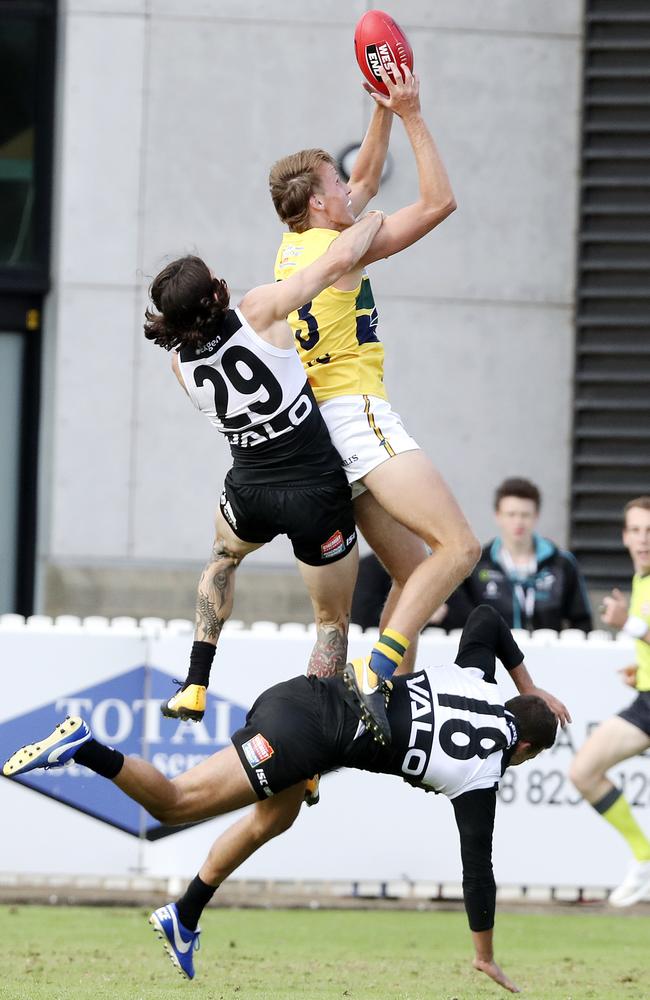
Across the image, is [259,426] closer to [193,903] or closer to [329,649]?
[329,649]

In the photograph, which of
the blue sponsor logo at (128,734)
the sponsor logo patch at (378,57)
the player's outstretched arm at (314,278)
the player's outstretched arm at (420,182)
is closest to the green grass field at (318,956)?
the blue sponsor logo at (128,734)

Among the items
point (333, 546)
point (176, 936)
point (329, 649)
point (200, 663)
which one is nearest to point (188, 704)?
point (200, 663)

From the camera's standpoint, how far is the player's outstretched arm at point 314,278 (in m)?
6.63

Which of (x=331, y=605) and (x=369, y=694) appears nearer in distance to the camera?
(x=369, y=694)

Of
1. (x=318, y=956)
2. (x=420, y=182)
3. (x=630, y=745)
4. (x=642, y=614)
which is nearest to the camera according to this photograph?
(x=420, y=182)

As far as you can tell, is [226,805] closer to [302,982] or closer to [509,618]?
[302,982]

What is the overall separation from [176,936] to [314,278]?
2.88 m

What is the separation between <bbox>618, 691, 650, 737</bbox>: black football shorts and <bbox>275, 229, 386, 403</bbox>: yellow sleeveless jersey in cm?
303

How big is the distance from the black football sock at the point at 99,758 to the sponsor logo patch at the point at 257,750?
20.3 inches

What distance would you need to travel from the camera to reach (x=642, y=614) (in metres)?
9.50

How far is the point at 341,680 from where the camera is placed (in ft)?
24.0

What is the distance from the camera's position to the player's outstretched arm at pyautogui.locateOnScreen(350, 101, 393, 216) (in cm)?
716

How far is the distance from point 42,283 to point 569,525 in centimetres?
448

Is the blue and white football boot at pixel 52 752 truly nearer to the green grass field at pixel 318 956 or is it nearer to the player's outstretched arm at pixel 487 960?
the green grass field at pixel 318 956
